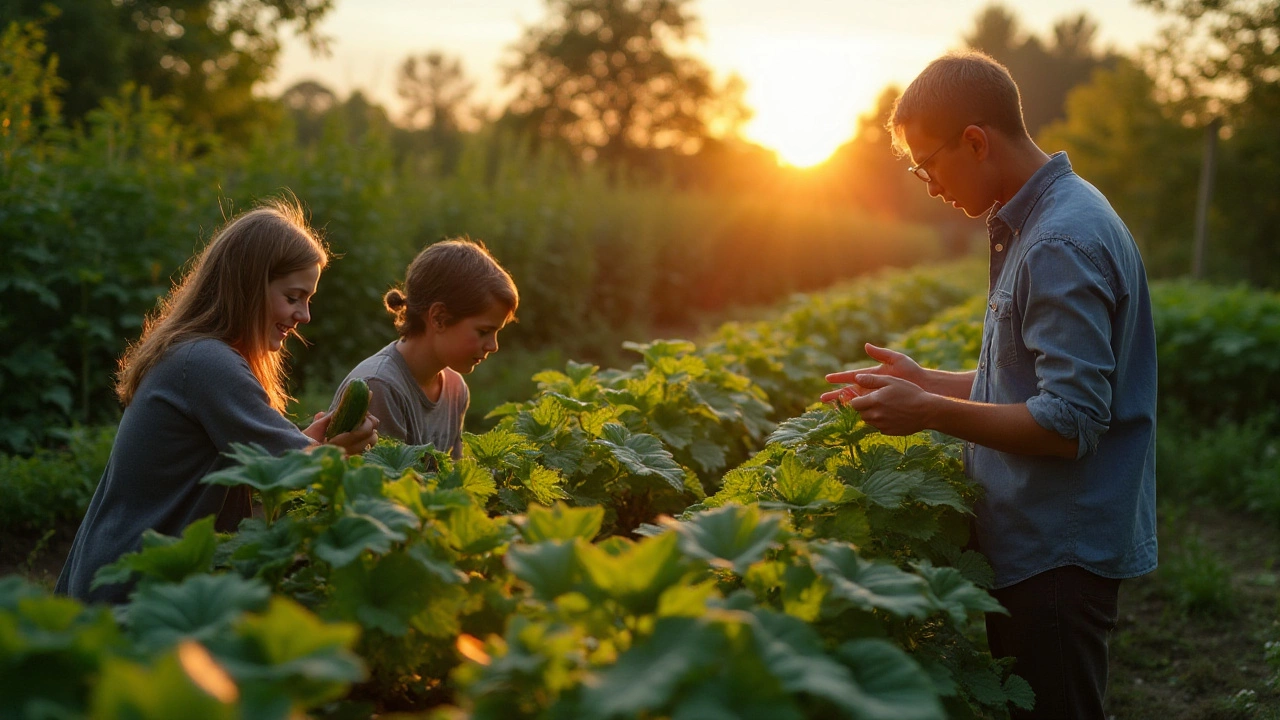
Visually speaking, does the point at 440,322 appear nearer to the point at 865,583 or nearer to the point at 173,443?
the point at 173,443

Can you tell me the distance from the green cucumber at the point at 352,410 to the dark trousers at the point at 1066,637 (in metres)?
1.93

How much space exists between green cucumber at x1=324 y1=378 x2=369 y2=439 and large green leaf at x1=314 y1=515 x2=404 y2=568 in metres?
0.95

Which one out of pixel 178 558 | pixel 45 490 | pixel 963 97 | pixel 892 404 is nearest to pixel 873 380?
pixel 892 404

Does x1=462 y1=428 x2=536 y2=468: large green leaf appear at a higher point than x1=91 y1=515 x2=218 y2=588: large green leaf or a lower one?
higher

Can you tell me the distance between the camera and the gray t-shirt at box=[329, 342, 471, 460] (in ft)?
11.4

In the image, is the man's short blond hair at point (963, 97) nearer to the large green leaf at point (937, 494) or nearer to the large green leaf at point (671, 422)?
the large green leaf at point (937, 494)

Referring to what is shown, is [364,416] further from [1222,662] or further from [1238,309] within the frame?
[1238,309]

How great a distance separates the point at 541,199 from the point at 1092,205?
1220 cm

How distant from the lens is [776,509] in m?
2.39

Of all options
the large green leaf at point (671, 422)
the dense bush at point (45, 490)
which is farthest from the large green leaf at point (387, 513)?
the dense bush at point (45, 490)

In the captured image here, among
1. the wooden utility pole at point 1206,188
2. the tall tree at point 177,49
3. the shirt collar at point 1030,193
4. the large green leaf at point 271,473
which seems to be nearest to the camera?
the large green leaf at point 271,473

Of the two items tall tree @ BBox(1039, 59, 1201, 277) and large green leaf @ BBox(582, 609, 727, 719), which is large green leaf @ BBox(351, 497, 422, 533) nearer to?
large green leaf @ BBox(582, 609, 727, 719)

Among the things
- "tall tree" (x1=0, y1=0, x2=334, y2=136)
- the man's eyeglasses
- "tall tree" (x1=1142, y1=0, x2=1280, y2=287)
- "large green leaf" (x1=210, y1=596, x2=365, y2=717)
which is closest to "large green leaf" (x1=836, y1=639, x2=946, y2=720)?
"large green leaf" (x1=210, y1=596, x2=365, y2=717)

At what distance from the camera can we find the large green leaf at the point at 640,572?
1568 millimetres
